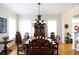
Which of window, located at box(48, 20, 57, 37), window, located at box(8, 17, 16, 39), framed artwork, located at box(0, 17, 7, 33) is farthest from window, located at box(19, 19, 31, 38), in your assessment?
window, located at box(48, 20, 57, 37)

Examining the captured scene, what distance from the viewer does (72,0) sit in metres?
1.67

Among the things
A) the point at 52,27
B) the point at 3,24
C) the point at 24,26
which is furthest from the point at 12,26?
the point at 52,27

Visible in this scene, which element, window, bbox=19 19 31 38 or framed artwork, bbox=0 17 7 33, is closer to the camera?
framed artwork, bbox=0 17 7 33

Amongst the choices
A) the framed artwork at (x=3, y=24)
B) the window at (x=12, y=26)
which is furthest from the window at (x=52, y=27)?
the framed artwork at (x=3, y=24)

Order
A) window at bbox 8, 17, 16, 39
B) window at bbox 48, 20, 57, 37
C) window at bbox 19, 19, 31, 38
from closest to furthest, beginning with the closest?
window at bbox 8, 17, 16, 39 < window at bbox 19, 19, 31, 38 < window at bbox 48, 20, 57, 37

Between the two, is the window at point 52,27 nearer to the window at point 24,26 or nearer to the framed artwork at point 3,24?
the window at point 24,26

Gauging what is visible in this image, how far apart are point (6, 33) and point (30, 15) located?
2.76 feet

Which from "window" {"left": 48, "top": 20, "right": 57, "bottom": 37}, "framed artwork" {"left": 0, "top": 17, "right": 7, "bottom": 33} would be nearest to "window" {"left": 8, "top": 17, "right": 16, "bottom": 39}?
"framed artwork" {"left": 0, "top": 17, "right": 7, "bottom": 33}

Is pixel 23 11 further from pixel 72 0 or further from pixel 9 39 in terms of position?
pixel 72 0

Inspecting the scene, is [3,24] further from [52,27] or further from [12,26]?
[52,27]

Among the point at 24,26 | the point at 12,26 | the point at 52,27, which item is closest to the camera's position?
the point at 12,26

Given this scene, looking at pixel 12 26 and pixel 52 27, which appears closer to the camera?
pixel 12 26

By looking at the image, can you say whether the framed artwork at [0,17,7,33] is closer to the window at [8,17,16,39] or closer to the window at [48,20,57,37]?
the window at [8,17,16,39]

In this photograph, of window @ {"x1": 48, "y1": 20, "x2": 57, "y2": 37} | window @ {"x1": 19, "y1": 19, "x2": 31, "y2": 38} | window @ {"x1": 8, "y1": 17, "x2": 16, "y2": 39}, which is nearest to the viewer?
window @ {"x1": 8, "y1": 17, "x2": 16, "y2": 39}
